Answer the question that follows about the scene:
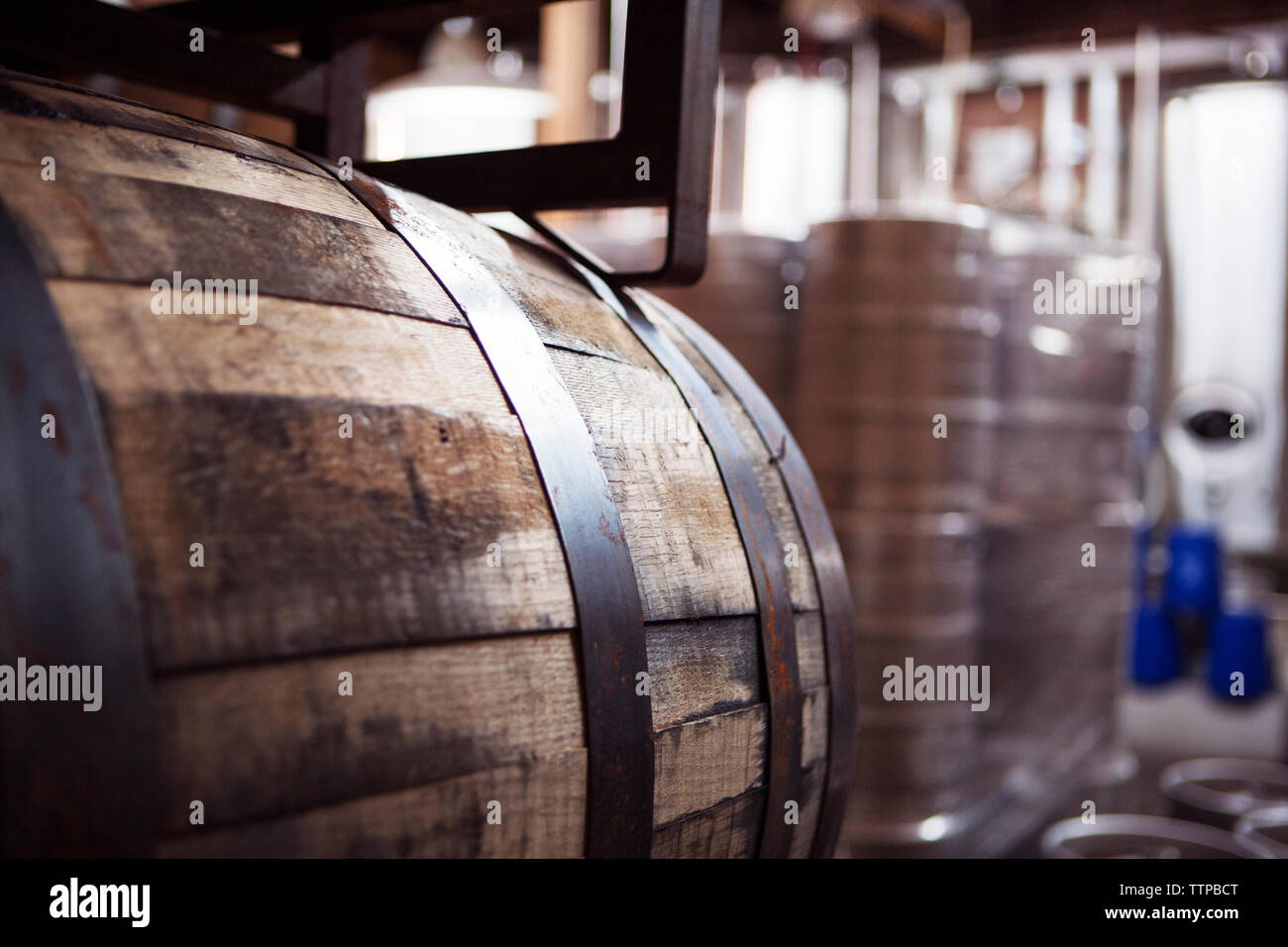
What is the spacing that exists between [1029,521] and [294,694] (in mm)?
3734

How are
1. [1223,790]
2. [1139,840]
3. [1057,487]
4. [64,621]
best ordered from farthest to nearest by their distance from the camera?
[1057,487] < [1223,790] < [1139,840] < [64,621]

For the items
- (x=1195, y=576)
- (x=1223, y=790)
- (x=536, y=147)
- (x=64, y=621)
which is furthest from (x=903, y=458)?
(x=1195, y=576)

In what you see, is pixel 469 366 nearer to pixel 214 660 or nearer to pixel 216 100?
pixel 214 660

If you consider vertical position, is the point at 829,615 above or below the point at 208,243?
below

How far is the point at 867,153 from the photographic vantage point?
8.76 meters

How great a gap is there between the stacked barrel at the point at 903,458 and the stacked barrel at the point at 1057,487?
0.37 metres

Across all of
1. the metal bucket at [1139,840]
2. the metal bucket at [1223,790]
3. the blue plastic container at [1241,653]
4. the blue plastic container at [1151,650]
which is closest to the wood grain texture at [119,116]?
the metal bucket at [1139,840]

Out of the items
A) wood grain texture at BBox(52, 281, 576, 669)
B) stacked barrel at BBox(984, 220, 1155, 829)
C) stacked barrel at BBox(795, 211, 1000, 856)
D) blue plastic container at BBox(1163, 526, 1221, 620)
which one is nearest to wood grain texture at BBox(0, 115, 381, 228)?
wood grain texture at BBox(52, 281, 576, 669)

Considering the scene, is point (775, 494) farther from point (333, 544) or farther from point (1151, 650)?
point (1151, 650)

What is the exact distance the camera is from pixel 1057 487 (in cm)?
425

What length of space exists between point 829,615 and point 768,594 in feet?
0.70

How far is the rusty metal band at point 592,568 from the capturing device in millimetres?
1121

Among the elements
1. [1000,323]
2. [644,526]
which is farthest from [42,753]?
[1000,323]

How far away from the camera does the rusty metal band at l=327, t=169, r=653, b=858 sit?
3.68 ft
